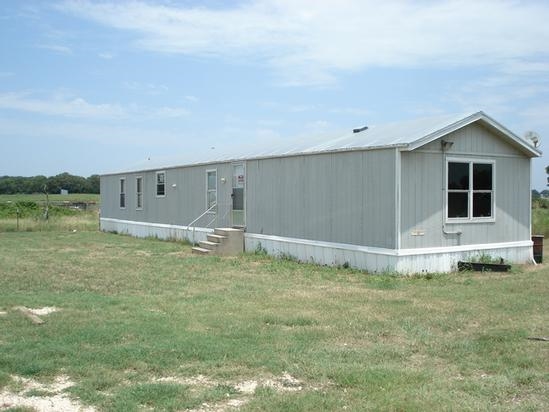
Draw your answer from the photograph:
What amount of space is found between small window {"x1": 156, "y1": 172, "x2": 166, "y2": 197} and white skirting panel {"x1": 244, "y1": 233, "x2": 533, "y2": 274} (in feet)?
27.5

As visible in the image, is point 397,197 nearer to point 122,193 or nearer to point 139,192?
point 139,192

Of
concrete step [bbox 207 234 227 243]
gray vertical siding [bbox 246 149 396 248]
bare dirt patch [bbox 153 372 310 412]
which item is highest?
gray vertical siding [bbox 246 149 396 248]

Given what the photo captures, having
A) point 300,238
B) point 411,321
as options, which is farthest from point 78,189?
point 411,321

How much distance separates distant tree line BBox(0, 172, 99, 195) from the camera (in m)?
69.5

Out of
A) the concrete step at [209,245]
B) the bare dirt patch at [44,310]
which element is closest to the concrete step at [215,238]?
the concrete step at [209,245]

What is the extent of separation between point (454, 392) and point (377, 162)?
8.22m

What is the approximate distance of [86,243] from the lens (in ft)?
68.2

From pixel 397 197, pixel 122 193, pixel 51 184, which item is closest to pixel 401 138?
pixel 397 197

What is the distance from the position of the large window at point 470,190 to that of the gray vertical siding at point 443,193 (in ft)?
0.58

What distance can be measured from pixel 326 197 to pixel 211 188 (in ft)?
20.7

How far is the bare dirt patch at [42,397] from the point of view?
470cm

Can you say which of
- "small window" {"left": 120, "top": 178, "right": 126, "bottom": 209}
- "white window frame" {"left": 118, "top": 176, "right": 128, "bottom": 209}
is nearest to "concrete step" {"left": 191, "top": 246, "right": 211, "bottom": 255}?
"white window frame" {"left": 118, "top": 176, "right": 128, "bottom": 209}

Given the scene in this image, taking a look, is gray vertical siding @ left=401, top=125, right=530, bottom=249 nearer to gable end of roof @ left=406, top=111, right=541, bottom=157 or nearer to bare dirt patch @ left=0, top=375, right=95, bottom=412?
gable end of roof @ left=406, top=111, right=541, bottom=157

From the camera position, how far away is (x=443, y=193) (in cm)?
1309
